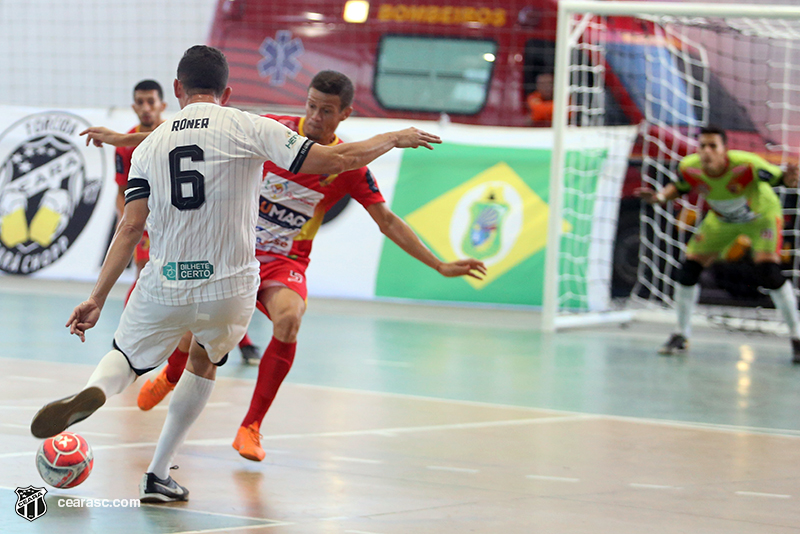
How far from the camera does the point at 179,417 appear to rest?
409cm

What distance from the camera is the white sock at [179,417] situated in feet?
13.3

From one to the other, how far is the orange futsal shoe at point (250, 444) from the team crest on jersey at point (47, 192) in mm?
8065

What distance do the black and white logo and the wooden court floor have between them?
4cm

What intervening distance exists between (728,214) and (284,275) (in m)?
5.17

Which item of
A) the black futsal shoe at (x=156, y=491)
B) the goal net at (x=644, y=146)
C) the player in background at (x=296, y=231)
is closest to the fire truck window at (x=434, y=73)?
the goal net at (x=644, y=146)

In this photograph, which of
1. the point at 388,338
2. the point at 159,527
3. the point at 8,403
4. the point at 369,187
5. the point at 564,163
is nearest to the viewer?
the point at 159,527

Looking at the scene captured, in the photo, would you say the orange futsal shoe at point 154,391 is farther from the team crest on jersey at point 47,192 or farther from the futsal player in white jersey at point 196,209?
the team crest on jersey at point 47,192

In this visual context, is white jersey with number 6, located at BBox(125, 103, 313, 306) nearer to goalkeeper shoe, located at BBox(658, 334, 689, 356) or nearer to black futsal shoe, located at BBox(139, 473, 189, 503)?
black futsal shoe, located at BBox(139, 473, 189, 503)

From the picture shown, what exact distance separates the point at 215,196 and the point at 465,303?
25.2 feet

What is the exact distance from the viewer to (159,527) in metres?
3.65

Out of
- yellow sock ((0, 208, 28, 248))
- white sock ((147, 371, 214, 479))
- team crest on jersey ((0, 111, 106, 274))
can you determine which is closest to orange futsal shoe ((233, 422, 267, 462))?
white sock ((147, 371, 214, 479))

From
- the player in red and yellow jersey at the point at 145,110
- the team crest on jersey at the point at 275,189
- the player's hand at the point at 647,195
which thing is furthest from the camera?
the player's hand at the point at 647,195

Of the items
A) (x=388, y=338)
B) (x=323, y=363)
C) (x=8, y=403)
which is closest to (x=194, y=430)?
(x=8, y=403)

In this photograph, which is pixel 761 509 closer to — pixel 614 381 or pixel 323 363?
pixel 614 381
